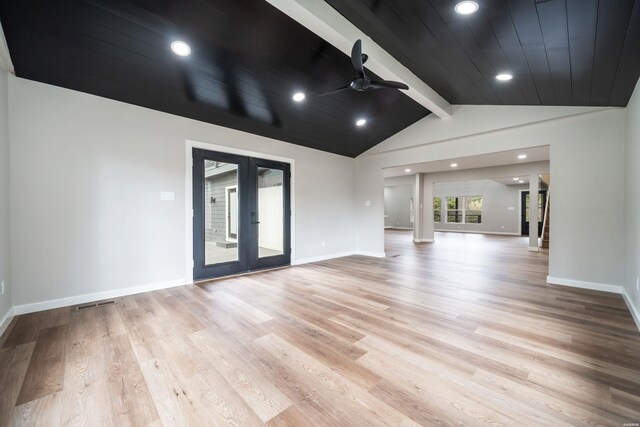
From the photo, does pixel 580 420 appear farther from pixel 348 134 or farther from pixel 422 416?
pixel 348 134

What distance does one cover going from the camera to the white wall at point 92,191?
2.97 meters

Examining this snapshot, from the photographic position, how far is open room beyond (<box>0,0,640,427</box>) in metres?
1.74

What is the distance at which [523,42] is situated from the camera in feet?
8.13

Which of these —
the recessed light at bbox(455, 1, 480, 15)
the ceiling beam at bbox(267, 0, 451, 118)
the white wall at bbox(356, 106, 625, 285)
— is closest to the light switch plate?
the ceiling beam at bbox(267, 0, 451, 118)


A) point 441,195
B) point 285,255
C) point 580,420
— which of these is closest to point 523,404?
point 580,420

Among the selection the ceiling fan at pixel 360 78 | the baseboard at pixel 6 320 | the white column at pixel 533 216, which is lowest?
the baseboard at pixel 6 320

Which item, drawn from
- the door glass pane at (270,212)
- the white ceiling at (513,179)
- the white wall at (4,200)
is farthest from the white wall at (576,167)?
the white wall at (4,200)

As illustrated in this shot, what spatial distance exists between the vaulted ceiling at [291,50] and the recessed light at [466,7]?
0.05 m

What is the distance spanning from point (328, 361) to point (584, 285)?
4209 millimetres

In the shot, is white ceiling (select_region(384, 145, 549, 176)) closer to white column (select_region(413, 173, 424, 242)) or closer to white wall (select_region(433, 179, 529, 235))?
white column (select_region(413, 173, 424, 242))

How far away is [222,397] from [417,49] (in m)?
3.63

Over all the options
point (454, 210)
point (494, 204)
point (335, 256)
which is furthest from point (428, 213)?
point (454, 210)

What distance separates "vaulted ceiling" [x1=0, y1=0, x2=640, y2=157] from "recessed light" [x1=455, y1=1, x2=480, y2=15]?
0.05 metres

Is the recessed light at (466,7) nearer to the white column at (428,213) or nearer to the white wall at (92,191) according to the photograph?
the white wall at (92,191)
